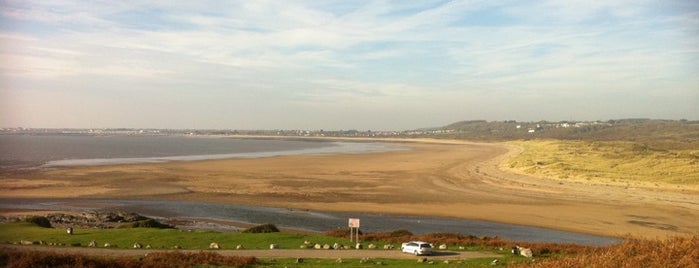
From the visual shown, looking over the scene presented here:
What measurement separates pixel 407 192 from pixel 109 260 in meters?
41.8

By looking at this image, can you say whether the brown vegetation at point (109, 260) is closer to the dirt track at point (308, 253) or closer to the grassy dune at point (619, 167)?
the dirt track at point (308, 253)

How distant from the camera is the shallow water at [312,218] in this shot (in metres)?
36.1

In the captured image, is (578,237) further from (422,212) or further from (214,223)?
(214,223)

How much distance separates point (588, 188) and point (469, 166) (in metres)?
30.6

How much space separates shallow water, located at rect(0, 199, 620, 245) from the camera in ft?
118

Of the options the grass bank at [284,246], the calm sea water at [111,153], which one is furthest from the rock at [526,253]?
the calm sea water at [111,153]

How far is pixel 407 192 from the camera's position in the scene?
5678 centimetres

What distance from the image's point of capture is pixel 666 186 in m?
55.8

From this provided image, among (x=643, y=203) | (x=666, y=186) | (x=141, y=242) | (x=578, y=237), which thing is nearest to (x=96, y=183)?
(x=141, y=242)

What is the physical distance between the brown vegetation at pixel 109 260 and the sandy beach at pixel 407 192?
26.6 meters

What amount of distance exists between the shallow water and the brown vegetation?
17739mm

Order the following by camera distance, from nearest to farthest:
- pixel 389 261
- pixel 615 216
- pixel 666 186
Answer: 1. pixel 389 261
2. pixel 615 216
3. pixel 666 186

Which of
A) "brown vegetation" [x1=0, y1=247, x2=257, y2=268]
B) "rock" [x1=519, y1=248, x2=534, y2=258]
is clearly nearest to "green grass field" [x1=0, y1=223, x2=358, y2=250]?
"brown vegetation" [x1=0, y1=247, x2=257, y2=268]

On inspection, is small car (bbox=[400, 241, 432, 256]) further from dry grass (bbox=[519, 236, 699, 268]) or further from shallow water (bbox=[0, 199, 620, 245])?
shallow water (bbox=[0, 199, 620, 245])
